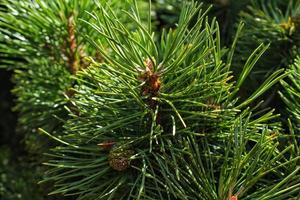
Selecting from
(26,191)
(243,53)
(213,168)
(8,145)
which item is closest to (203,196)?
(213,168)

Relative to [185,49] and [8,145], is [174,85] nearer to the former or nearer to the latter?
[185,49]

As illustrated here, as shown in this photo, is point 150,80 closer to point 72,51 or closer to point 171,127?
point 171,127

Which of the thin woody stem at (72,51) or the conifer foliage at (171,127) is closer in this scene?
the conifer foliage at (171,127)

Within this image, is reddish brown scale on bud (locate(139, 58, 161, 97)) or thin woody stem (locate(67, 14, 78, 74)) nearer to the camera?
reddish brown scale on bud (locate(139, 58, 161, 97))

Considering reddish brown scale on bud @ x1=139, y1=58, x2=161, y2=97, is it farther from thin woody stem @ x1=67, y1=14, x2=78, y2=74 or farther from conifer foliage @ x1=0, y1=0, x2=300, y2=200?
thin woody stem @ x1=67, y1=14, x2=78, y2=74

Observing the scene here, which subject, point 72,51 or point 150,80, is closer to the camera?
point 150,80

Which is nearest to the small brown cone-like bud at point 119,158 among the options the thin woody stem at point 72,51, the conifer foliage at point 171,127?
the conifer foliage at point 171,127

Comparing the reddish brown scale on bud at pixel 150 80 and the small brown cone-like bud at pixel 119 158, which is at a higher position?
the reddish brown scale on bud at pixel 150 80

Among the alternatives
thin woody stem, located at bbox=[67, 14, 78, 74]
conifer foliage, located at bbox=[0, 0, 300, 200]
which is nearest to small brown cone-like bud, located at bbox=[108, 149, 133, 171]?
conifer foliage, located at bbox=[0, 0, 300, 200]

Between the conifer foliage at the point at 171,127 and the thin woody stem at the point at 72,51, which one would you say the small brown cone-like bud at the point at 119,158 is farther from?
the thin woody stem at the point at 72,51

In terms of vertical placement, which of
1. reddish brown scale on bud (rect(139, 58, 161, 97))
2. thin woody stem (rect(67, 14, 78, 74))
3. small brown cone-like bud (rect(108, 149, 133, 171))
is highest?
thin woody stem (rect(67, 14, 78, 74))

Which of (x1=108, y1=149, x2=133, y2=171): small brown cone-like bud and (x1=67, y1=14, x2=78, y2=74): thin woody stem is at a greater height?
(x1=67, y1=14, x2=78, y2=74): thin woody stem

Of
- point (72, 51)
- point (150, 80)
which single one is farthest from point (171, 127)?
point (72, 51)
